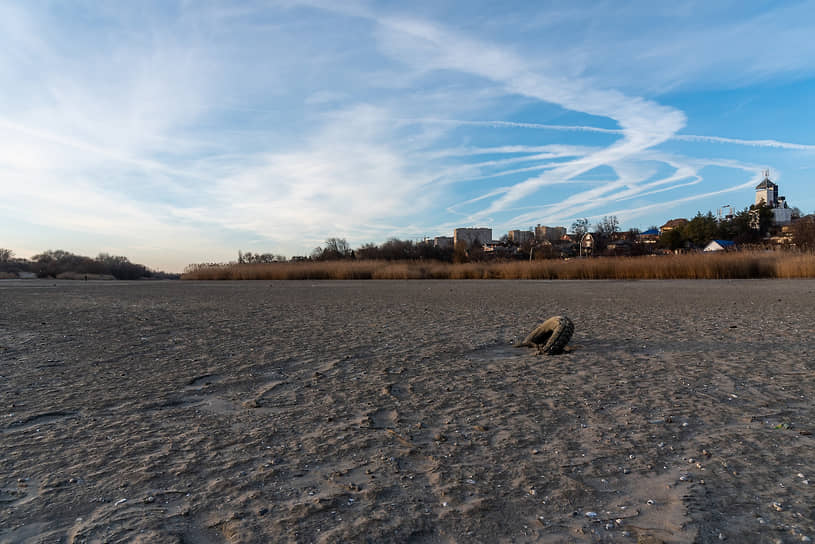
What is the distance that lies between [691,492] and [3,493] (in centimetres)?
215

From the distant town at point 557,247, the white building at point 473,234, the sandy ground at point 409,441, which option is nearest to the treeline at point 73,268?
the distant town at point 557,247

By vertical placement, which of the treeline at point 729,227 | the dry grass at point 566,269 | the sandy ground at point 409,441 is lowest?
the sandy ground at point 409,441

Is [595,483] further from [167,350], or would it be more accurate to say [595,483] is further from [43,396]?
[167,350]

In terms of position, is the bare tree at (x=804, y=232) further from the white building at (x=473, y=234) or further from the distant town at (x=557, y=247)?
the white building at (x=473, y=234)

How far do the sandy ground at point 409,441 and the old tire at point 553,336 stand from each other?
0.10 metres

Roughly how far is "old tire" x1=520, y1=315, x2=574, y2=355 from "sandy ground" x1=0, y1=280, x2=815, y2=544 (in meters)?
0.10

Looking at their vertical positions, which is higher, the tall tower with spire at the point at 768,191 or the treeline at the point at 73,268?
the tall tower with spire at the point at 768,191

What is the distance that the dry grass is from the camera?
58.5 ft

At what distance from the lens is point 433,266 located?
25.9 metres

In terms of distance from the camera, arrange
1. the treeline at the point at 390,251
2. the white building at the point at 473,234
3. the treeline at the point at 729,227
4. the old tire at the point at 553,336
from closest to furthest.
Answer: the old tire at the point at 553,336, the treeline at the point at 390,251, the treeline at the point at 729,227, the white building at the point at 473,234

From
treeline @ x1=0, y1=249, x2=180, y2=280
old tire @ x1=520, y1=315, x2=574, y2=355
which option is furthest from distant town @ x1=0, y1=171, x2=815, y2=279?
old tire @ x1=520, y1=315, x2=574, y2=355

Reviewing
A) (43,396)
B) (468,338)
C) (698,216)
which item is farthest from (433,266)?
(698,216)

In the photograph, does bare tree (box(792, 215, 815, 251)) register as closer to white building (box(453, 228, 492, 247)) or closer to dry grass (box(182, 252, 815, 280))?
dry grass (box(182, 252, 815, 280))

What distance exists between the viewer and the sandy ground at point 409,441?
4.73 feet
